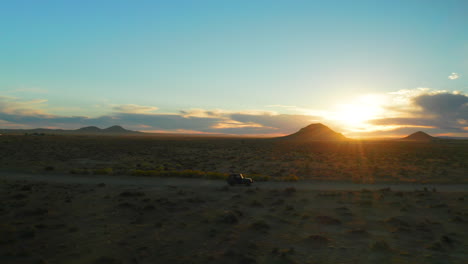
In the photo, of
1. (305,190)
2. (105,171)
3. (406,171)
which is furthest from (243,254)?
(406,171)

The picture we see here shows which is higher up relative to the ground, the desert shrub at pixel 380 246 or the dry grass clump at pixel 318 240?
the desert shrub at pixel 380 246

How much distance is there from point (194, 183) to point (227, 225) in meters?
12.3

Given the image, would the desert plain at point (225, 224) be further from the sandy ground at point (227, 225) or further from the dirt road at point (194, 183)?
the dirt road at point (194, 183)

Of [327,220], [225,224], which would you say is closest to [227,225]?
[225,224]

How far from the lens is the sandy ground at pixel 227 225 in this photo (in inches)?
408

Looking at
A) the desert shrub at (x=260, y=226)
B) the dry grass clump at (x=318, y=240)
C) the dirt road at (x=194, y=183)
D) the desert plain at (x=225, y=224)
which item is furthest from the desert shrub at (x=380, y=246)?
the dirt road at (x=194, y=183)

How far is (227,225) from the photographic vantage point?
13.8 metres

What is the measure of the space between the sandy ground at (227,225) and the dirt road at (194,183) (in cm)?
207

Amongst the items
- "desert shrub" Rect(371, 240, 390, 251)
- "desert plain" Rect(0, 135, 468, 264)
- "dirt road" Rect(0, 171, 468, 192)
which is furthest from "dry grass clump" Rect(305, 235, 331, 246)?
"dirt road" Rect(0, 171, 468, 192)

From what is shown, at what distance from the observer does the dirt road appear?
79.7 feet

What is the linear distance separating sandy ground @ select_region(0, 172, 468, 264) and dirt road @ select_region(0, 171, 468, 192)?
2066mm

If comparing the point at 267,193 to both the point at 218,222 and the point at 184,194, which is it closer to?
the point at 184,194

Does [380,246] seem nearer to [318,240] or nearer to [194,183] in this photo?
[318,240]

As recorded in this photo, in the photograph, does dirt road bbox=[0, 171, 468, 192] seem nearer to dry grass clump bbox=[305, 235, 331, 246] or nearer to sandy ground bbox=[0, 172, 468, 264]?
sandy ground bbox=[0, 172, 468, 264]
